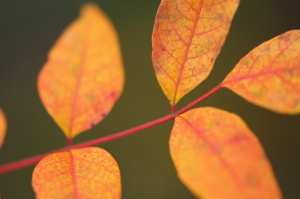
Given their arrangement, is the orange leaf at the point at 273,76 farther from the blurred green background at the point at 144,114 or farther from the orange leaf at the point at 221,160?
the blurred green background at the point at 144,114

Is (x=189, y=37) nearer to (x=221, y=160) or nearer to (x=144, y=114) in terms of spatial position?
(x=221, y=160)

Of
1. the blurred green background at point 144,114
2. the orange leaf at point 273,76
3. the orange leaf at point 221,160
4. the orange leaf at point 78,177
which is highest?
the orange leaf at point 273,76

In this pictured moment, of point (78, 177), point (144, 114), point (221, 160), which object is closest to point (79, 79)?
point (78, 177)

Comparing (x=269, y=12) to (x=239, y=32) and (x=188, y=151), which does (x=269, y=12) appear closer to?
(x=239, y=32)

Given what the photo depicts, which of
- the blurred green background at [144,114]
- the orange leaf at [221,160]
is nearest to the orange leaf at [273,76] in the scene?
the orange leaf at [221,160]

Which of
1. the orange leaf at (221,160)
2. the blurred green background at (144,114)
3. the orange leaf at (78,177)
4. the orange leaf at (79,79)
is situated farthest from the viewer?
the blurred green background at (144,114)

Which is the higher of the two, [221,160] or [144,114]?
[221,160]

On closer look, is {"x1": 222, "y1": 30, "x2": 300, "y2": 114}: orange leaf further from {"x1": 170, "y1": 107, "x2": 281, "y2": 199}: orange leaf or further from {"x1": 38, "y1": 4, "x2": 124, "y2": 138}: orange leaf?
{"x1": 38, "y1": 4, "x2": 124, "y2": 138}: orange leaf
